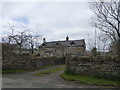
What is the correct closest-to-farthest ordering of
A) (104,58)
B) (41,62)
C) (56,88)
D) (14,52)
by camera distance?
(56,88)
(104,58)
(14,52)
(41,62)

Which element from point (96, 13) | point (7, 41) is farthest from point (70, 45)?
point (7, 41)

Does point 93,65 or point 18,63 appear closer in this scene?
point 93,65

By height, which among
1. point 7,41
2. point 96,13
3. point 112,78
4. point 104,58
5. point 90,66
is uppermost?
point 96,13

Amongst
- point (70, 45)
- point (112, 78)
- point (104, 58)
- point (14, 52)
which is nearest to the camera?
point (112, 78)

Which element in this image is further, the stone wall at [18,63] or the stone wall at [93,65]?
the stone wall at [18,63]

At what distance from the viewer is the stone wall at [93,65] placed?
9.27 m

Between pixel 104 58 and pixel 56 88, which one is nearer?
pixel 56 88

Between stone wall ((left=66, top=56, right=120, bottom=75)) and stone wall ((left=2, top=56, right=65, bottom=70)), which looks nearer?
stone wall ((left=66, top=56, right=120, bottom=75))

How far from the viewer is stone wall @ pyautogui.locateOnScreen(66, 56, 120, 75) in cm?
927

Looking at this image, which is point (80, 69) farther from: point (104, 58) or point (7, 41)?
point (7, 41)

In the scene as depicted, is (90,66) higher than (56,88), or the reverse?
(90,66)

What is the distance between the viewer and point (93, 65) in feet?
32.8

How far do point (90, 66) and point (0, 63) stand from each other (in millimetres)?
8704

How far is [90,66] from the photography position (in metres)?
10.1
